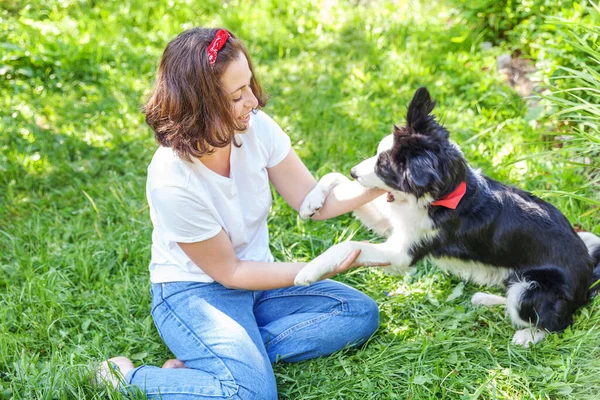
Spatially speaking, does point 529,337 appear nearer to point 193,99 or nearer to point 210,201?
point 210,201

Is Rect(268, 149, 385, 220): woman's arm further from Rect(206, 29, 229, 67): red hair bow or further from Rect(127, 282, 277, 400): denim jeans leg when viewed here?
Rect(206, 29, 229, 67): red hair bow

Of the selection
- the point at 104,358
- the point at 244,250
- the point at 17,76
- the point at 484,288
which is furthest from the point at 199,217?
the point at 17,76

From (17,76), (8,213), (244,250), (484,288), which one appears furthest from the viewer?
(17,76)

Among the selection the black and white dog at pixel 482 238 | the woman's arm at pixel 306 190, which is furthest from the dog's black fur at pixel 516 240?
the woman's arm at pixel 306 190

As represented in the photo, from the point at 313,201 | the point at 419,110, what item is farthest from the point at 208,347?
the point at 419,110

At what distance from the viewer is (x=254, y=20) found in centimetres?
579

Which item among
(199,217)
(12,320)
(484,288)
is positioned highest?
(199,217)

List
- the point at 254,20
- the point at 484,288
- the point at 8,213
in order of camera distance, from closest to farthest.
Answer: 1. the point at 484,288
2. the point at 8,213
3. the point at 254,20

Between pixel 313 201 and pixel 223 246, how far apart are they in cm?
58

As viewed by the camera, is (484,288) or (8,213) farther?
(8,213)

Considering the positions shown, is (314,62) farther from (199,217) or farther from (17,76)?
(199,217)

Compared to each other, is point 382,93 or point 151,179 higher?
point 151,179

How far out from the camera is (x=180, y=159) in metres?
2.48

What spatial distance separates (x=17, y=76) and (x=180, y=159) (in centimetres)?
345
